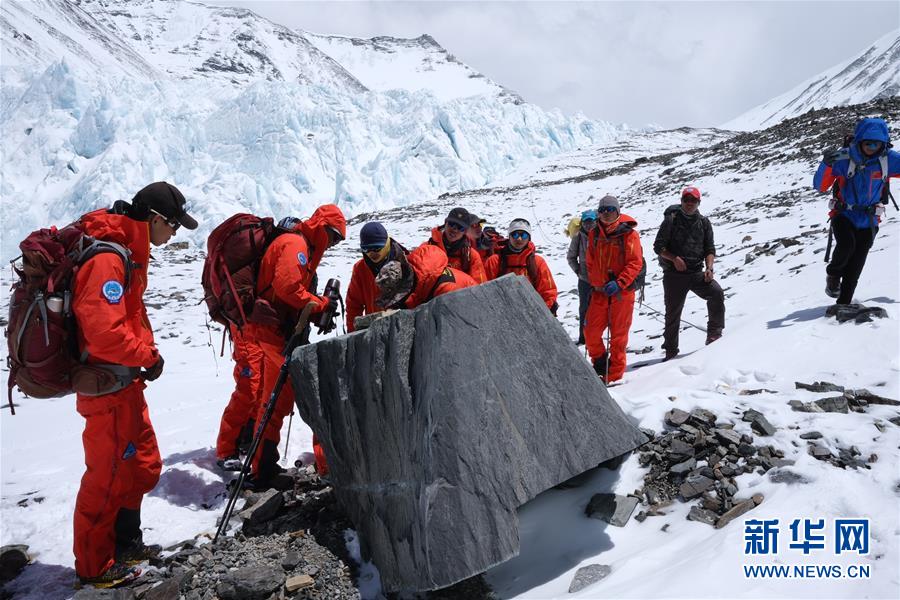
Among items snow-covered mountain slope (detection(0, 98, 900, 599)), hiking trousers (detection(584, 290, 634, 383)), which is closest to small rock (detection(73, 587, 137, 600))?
snow-covered mountain slope (detection(0, 98, 900, 599))

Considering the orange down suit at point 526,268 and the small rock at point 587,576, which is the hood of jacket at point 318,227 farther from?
the small rock at point 587,576

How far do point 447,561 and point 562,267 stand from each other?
1245cm

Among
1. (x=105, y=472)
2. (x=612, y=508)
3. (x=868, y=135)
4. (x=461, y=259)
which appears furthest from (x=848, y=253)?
(x=105, y=472)

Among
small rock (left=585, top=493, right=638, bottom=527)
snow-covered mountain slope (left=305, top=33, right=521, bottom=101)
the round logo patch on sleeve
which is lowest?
small rock (left=585, top=493, right=638, bottom=527)

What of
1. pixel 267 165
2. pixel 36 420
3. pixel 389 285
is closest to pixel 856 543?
pixel 389 285

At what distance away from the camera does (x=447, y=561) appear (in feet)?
7.93

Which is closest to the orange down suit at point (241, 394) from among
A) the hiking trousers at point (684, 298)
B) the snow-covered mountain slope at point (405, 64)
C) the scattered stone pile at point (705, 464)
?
the scattered stone pile at point (705, 464)

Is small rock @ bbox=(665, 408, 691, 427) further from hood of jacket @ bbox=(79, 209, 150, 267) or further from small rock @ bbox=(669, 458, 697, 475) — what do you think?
hood of jacket @ bbox=(79, 209, 150, 267)

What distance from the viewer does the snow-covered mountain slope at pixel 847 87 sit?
3846 inches

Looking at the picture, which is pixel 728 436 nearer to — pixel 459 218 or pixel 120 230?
pixel 459 218

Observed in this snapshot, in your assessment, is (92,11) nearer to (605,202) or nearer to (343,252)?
(343,252)

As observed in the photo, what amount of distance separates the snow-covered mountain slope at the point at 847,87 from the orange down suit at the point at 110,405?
374 ft

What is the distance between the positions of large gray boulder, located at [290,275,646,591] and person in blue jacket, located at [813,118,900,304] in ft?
12.6

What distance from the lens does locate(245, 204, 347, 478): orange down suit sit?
12.6ft
